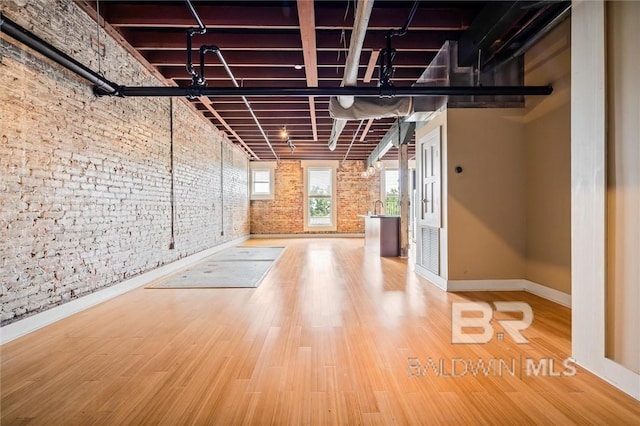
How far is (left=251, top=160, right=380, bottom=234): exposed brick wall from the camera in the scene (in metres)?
12.8

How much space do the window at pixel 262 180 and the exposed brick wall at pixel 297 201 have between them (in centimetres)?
20

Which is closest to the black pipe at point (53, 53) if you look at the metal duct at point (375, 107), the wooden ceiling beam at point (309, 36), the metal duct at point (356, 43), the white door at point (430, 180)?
the wooden ceiling beam at point (309, 36)

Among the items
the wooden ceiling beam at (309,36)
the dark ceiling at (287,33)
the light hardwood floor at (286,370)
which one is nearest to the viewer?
the light hardwood floor at (286,370)

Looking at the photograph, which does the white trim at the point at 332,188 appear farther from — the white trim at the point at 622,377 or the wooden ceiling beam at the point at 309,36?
the white trim at the point at 622,377

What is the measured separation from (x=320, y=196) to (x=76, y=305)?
392 inches

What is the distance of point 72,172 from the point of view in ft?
11.1

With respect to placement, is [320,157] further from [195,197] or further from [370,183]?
[195,197]

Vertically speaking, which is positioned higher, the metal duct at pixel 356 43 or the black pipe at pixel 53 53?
the metal duct at pixel 356 43

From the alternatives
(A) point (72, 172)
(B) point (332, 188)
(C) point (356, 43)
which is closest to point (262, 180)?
(B) point (332, 188)

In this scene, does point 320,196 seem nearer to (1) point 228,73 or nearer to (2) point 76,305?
(1) point 228,73

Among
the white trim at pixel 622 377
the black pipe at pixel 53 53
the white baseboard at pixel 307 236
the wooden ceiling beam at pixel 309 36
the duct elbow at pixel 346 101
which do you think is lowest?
the white trim at pixel 622 377

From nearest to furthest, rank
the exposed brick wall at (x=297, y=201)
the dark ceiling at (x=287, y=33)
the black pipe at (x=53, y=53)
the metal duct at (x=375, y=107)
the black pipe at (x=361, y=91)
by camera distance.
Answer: the black pipe at (x=53, y=53)
the dark ceiling at (x=287, y=33)
the black pipe at (x=361, y=91)
the metal duct at (x=375, y=107)
the exposed brick wall at (x=297, y=201)

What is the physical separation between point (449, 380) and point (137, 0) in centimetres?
470

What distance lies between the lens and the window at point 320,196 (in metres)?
12.8
